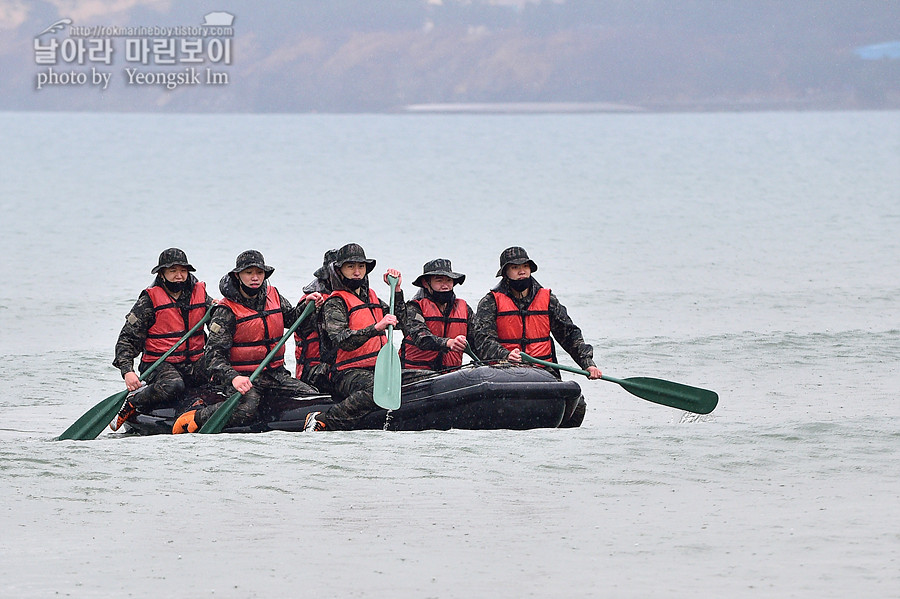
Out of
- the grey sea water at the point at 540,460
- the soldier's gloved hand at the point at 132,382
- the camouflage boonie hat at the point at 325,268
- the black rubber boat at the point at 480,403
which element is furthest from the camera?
the camouflage boonie hat at the point at 325,268

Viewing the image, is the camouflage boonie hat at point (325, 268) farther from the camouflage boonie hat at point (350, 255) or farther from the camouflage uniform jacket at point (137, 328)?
the camouflage uniform jacket at point (137, 328)

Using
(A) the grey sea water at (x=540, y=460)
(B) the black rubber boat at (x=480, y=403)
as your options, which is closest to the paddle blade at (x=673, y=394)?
(A) the grey sea water at (x=540, y=460)

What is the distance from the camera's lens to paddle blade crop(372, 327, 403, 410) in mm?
9461

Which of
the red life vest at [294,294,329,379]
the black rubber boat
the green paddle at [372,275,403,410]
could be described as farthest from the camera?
the red life vest at [294,294,329,379]

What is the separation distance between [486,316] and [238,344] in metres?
1.84

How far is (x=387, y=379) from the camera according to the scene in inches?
376

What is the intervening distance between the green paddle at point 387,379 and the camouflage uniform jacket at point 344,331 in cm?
20

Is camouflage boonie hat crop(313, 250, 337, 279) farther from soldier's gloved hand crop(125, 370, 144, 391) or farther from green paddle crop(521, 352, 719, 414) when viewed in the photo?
green paddle crop(521, 352, 719, 414)

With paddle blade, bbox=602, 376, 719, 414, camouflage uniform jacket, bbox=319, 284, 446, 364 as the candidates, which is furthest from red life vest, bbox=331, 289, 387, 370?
paddle blade, bbox=602, 376, 719, 414

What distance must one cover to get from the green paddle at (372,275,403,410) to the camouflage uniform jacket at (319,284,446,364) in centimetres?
20

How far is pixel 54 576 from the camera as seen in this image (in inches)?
272

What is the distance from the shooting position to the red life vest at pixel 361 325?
388 inches

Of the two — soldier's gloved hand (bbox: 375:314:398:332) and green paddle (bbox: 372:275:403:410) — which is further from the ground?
soldier's gloved hand (bbox: 375:314:398:332)

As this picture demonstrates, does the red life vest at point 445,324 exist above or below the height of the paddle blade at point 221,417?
above
